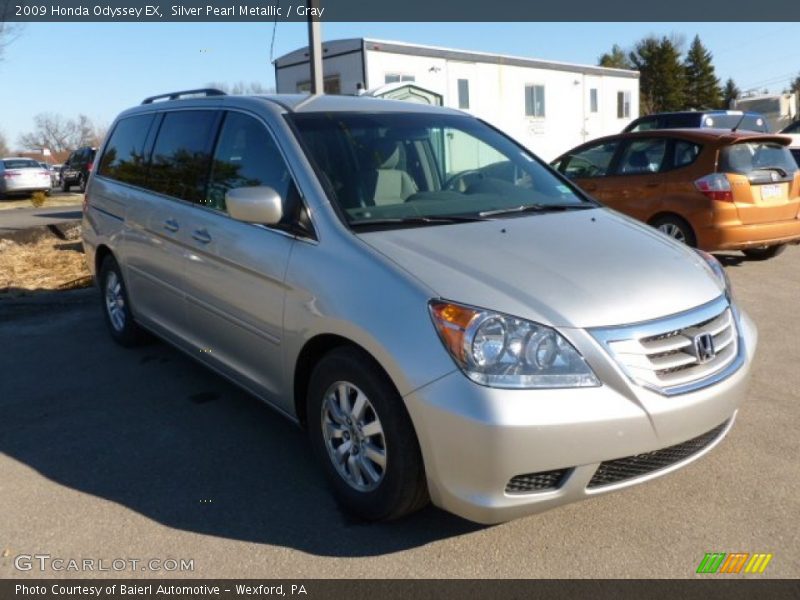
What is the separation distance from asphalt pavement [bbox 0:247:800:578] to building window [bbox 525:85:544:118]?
14000 mm

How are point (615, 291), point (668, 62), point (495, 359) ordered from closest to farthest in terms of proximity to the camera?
point (495, 359) → point (615, 291) → point (668, 62)

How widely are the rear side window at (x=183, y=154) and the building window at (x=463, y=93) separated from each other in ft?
37.4

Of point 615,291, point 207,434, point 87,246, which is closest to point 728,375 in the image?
point 615,291

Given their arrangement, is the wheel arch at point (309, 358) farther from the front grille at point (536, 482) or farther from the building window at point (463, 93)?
the building window at point (463, 93)

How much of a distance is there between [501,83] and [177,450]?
1451 centimetres

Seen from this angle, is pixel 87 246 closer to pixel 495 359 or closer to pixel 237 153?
pixel 237 153

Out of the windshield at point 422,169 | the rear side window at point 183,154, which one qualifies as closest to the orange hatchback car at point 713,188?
the windshield at point 422,169

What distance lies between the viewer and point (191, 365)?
17.3ft

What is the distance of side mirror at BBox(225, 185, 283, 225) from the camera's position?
11.0 ft

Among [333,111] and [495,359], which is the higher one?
[333,111]

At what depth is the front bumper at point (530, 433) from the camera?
2525mm
